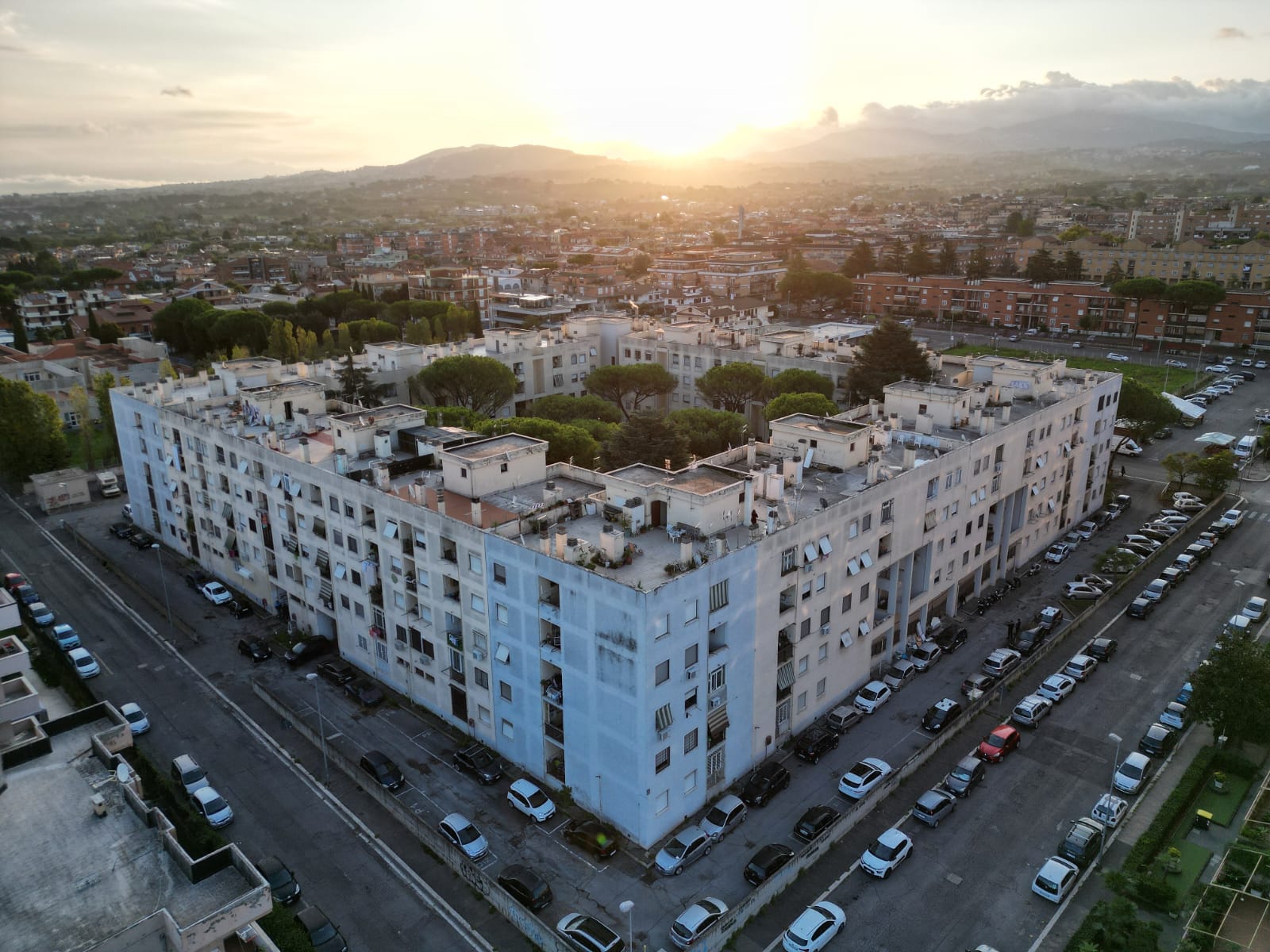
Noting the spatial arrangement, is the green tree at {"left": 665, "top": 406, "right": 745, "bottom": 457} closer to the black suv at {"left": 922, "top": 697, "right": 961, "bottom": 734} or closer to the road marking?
the black suv at {"left": 922, "top": 697, "right": 961, "bottom": 734}

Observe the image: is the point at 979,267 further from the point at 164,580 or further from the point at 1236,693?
the point at 164,580

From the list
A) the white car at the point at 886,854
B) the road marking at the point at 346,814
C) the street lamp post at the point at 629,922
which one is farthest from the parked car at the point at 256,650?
the white car at the point at 886,854

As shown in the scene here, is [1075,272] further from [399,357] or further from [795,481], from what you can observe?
[795,481]

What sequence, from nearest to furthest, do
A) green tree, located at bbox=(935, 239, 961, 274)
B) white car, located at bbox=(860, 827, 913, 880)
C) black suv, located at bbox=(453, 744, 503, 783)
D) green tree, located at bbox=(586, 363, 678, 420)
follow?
white car, located at bbox=(860, 827, 913, 880) → black suv, located at bbox=(453, 744, 503, 783) → green tree, located at bbox=(586, 363, 678, 420) → green tree, located at bbox=(935, 239, 961, 274)

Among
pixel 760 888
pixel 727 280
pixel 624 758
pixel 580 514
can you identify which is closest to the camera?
pixel 760 888

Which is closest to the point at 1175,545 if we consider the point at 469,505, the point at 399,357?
the point at 469,505

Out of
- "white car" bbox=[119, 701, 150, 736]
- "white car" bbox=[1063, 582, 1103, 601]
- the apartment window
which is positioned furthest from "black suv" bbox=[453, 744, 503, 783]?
"white car" bbox=[1063, 582, 1103, 601]

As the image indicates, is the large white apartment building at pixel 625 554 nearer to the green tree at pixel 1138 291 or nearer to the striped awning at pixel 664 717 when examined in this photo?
the striped awning at pixel 664 717
